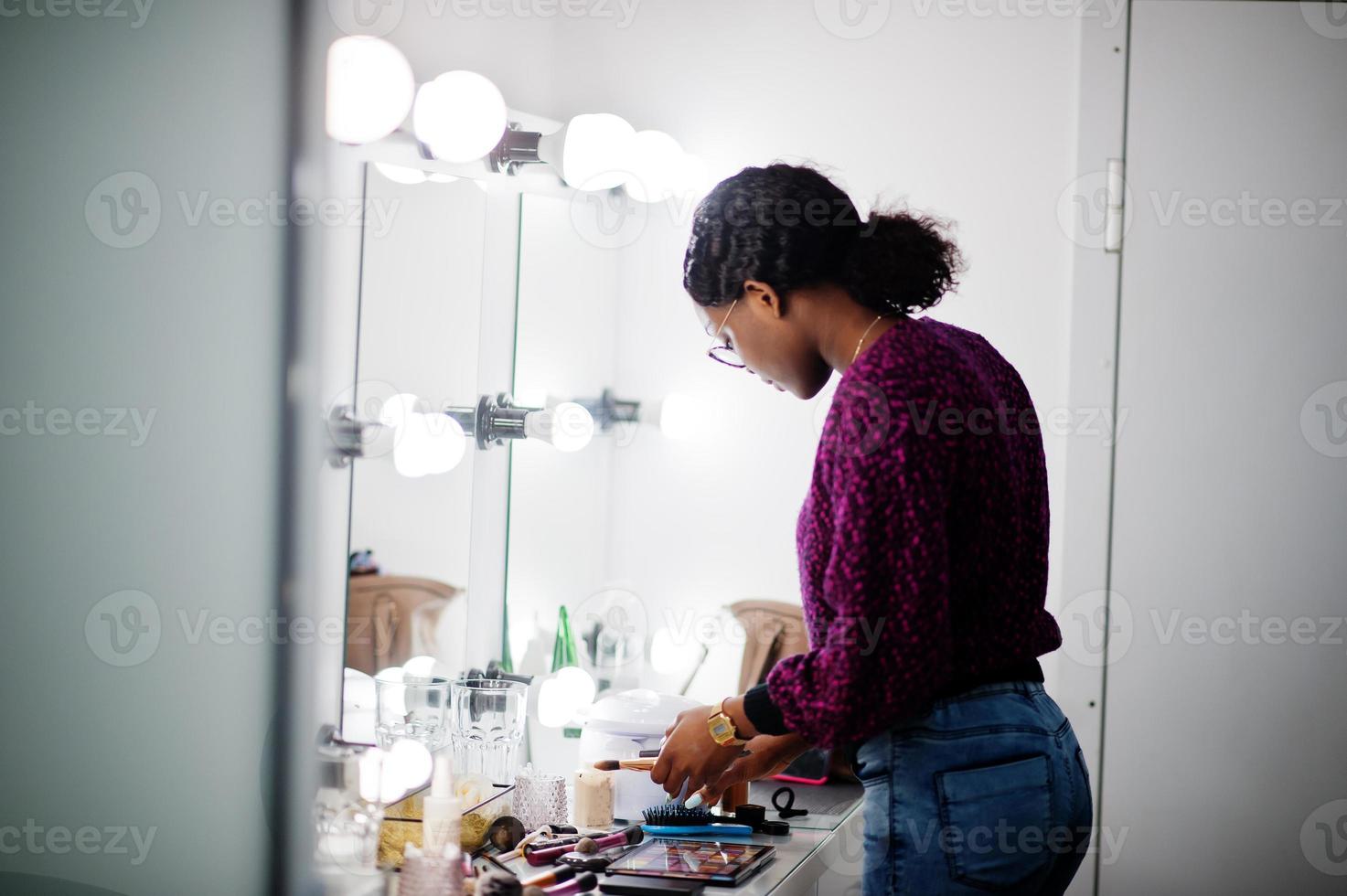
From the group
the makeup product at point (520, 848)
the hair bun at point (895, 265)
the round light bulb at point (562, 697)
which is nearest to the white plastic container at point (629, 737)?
the makeup product at point (520, 848)

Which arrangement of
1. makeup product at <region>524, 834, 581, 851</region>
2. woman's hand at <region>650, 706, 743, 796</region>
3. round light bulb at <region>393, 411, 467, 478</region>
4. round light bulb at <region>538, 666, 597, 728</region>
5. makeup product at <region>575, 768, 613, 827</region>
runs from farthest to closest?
round light bulb at <region>538, 666, 597, 728</region>
round light bulb at <region>393, 411, 467, 478</region>
makeup product at <region>575, 768, 613, 827</region>
makeup product at <region>524, 834, 581, 851</region>
woman's hand at <region>650, 706, 743, 796</region>

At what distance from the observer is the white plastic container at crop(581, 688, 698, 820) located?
137cm

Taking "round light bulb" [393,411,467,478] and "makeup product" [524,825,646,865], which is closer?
"makeup product" [524,825,646,865]

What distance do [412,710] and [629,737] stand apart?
27 cm

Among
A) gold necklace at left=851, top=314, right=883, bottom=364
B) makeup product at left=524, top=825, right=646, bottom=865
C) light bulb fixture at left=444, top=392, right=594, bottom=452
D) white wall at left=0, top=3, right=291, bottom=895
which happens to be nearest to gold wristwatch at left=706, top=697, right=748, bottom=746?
makeup product at left=524, top=825, right=646, bottom=865

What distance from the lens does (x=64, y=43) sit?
0.91m

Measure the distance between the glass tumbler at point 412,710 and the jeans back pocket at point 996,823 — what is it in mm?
650

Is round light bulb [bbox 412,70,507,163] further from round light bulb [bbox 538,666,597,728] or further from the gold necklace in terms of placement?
round light bulb [bbox 538,666,597,728]

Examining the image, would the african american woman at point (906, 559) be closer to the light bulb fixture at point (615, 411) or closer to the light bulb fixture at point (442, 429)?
the light bulb fixture at point (442, 429)

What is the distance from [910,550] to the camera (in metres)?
0.88

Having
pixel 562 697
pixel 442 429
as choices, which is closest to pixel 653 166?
pixel 442 429

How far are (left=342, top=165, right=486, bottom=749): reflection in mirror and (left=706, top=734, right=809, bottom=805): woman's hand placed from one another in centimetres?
36

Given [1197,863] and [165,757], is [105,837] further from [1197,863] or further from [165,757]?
[1197,863]

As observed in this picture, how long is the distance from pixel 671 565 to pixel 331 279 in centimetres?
99
